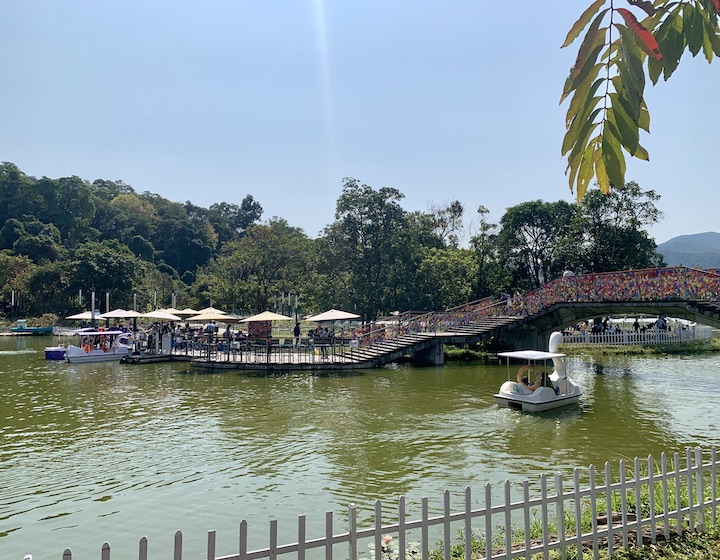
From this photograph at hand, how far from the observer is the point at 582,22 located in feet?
9.16

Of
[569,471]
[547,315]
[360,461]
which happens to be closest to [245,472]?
[360,461]

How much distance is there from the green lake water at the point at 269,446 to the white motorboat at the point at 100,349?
7880mm

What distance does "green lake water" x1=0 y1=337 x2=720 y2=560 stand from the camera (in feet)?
28.0

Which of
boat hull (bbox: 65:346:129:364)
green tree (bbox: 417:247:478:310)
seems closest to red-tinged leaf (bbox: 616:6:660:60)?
boat hull (bbox: 65:346:129:364)

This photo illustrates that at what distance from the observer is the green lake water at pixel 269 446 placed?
28.0 ft

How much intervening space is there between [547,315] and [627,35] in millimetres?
28498

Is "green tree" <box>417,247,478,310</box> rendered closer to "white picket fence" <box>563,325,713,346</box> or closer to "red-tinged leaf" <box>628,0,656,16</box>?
"white picket fence" <box>563,325,713,346</box>

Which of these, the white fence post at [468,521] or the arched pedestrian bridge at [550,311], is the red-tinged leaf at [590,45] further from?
the arched pedestrian bridge at [550,311]

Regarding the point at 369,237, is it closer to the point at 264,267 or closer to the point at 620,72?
the point at 264,267

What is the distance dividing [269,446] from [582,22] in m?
11.8

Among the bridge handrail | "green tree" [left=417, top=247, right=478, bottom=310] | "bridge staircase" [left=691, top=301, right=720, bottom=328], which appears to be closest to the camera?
"bridge staircase" [left=691, top=301, right=720, bottom=328]

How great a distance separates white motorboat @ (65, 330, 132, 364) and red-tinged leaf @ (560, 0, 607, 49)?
110 ft

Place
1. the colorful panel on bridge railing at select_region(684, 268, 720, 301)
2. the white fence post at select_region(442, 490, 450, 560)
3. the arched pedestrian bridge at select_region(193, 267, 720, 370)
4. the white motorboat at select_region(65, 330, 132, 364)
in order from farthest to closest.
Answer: the white motorboat at select_region(65, 330, 132, 364), the arched pedestrian bridge at select_region(193, 267, 720, 370), the colorful panel on bridge railing at select_region(684, 268, 720, 301), the white fence post at select_region(442, 490, 450, 560)

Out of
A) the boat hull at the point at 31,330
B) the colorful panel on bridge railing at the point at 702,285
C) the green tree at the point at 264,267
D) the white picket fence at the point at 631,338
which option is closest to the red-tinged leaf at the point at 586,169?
the colorful panel on bridge railing at the point at 702,285
